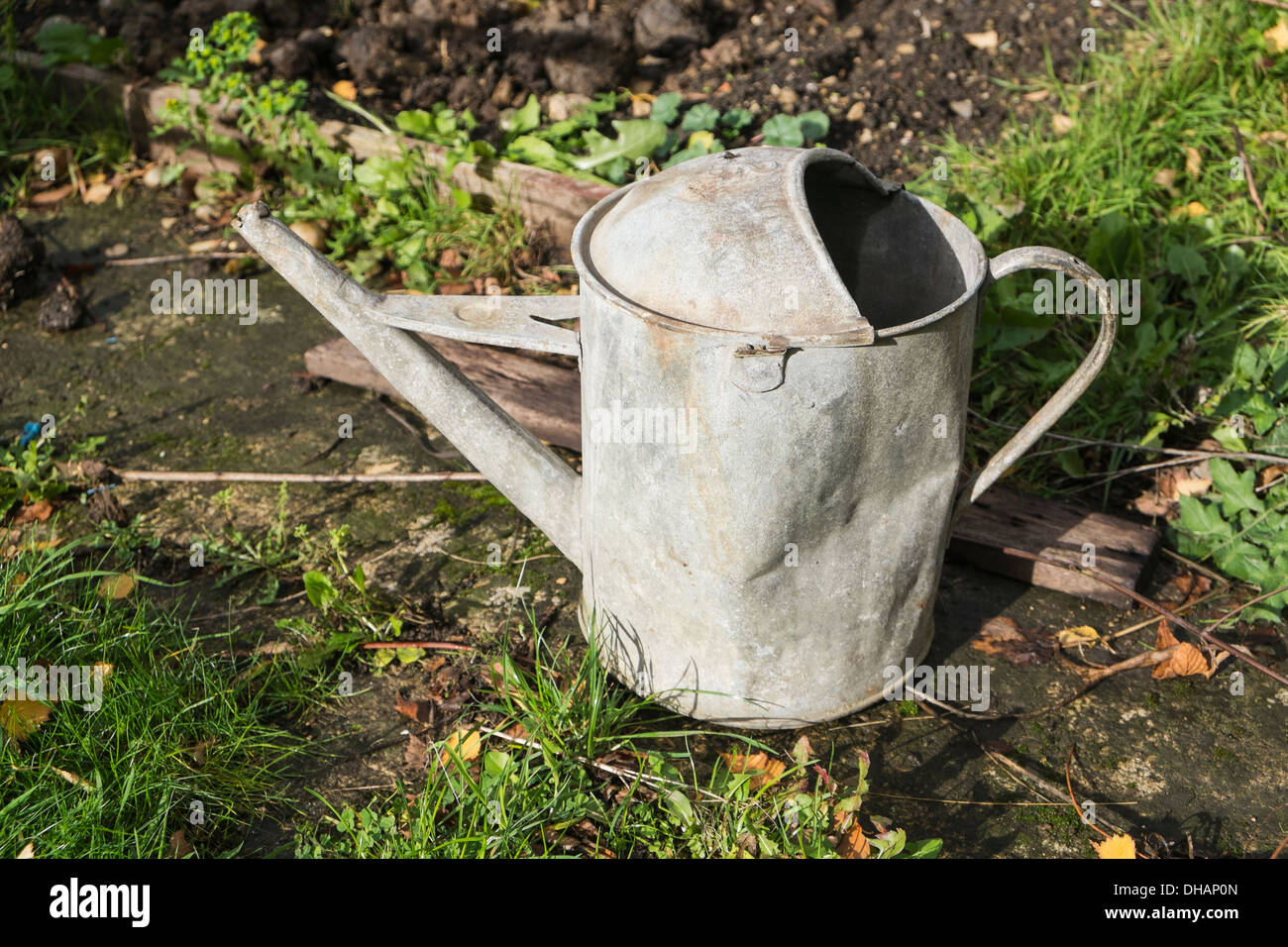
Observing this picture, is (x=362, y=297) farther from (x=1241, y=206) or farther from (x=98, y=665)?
(x=1241, y=206)

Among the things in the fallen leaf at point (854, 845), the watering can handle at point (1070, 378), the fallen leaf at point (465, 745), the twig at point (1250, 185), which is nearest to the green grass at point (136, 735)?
the fallen leaf at point (465, 745)

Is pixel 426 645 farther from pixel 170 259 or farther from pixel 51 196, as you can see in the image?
pixel 51 196

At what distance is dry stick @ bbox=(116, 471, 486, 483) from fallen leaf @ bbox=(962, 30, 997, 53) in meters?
2.47

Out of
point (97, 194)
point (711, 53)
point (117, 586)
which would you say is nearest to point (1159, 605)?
point (117, 586)

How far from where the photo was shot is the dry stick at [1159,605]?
228cm

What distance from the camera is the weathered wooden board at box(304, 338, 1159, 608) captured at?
2512 millimetres

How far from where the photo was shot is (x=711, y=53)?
4.04m

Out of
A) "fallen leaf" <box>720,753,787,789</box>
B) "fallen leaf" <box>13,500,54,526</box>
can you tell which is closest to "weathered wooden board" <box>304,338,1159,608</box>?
"fallen leaf" <box>720,753,787,789</box>

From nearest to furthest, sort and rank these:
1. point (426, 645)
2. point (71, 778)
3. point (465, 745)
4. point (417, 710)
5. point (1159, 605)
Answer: point (71, 778)
point (465, 745)
point (417, 710)
point (426, 645)
point (1159, 605)

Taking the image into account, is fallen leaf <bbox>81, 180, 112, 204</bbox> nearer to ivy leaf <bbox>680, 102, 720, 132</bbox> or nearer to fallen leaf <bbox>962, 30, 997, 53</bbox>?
ivy leaf <bbox>680, 102, 720, 132</bbox>

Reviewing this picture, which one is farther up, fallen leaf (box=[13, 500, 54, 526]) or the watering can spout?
the watering can spout

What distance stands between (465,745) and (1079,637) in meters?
1.34

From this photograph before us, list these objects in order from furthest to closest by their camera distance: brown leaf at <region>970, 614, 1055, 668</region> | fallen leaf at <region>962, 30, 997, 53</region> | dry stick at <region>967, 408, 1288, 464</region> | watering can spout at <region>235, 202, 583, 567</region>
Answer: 1. fallen leaf at <region>962, 30, 997, 53</region>
2. dry stick at <region>967, 408, 1288, 464</region>
3. brown leaf at <region>970, 614, 1055, 668</region>
4. watering can spout at <region>235, 202, 583, 567</region>
